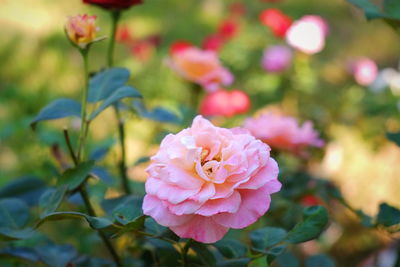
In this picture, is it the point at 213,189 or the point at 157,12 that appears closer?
the point at 213,189

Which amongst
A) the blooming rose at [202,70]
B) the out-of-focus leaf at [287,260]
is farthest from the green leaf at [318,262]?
the blooming rose at [202,70]

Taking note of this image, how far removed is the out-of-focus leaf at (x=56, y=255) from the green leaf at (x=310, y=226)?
0.85 ft

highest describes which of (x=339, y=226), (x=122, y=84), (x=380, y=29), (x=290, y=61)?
(x=122, y=84)

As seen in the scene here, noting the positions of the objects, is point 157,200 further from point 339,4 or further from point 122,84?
point 339,4

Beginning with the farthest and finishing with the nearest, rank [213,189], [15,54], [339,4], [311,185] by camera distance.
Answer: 1. [339,4]
2. [15,54]
3. [311,185]
4. [213,189]

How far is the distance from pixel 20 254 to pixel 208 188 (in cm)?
28

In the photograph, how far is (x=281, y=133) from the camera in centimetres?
89

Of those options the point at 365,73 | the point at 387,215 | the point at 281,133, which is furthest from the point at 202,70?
the point at 365,73

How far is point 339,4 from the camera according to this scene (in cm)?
404

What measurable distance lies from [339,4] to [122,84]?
3701 millimetres

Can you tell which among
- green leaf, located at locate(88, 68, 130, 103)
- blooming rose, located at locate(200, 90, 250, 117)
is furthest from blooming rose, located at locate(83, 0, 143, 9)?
blooming rose, located at locate(200, 90, 250, 117)

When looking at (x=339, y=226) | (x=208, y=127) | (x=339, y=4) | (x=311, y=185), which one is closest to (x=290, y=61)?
(x=339, y=226)

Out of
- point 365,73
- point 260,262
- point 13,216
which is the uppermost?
point 260,262

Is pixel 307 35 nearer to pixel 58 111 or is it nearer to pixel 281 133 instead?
pixel 281 133
